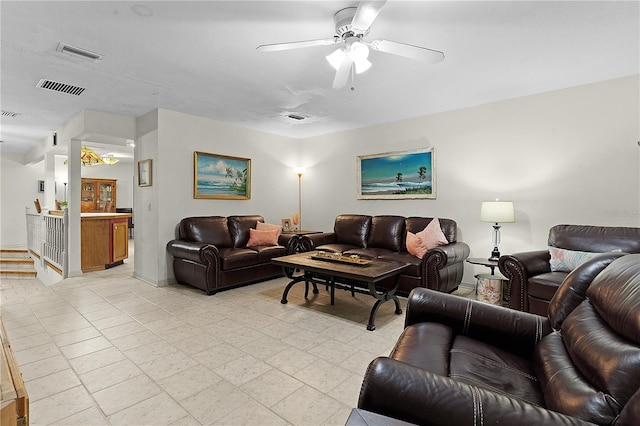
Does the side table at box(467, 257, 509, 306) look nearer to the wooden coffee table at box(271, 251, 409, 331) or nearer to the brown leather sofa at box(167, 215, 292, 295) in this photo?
the wooden coffee table at box(271, 251, 409, 331)

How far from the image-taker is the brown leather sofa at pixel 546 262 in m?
2.99

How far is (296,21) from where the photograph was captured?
2359 mm

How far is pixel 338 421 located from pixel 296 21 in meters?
2.67

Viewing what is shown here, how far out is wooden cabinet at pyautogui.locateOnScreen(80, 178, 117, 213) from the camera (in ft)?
32.6

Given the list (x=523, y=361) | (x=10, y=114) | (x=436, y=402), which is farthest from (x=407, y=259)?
(x=10, y=114)

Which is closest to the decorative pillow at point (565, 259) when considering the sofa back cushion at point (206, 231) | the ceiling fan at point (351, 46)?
the ceiling fan at point (351, 46)

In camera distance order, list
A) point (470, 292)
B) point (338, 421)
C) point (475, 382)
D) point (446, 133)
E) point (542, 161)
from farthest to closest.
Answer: point (446, 133) < point (470, 292) < point (542, 161) < point (338, 421) < point (475, 382)

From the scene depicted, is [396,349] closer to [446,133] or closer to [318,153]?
[446,133]

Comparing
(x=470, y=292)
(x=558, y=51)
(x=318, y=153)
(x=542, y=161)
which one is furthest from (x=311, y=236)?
(x=558, y=51)

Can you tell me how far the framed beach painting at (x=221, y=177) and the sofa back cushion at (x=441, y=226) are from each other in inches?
113

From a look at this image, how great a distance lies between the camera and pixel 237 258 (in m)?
4.38

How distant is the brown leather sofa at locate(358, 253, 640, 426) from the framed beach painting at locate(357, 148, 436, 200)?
321cm

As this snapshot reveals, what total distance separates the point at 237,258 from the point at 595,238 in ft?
13.6

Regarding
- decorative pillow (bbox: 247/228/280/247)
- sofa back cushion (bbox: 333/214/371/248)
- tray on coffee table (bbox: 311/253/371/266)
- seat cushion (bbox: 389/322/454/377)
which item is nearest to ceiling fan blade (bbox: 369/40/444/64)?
seat cushion (bbox: 389/322/454/377)
